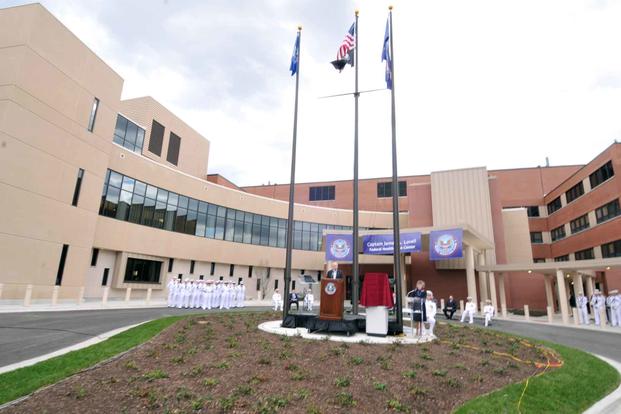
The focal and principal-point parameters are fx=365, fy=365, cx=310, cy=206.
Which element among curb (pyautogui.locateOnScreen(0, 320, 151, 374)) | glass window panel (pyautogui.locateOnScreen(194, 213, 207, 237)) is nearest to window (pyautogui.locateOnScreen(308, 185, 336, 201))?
glass window panel (pyautogui.locateOnScreen(194, 213, 207, 237))

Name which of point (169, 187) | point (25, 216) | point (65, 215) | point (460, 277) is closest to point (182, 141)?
point (169, 187)

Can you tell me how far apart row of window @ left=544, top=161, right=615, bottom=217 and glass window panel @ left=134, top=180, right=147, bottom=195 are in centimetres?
4023

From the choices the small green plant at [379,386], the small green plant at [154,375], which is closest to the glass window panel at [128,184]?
the small green plant at [154,375]

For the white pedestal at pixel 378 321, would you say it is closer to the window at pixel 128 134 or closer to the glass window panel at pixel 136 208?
the glass window panel at pixel 136 208

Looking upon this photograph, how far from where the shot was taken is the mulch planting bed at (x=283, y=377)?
5.45 meters

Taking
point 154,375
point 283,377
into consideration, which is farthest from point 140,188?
point 283,377

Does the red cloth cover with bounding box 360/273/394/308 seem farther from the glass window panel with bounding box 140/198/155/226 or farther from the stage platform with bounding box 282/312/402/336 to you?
the glass window panel with bounding box 140/198/155/226

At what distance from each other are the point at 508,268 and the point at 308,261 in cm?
2322

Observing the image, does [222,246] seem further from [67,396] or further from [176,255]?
[67,396]

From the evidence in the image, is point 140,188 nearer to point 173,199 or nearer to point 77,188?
point 173,199

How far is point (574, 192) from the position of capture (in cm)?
3953

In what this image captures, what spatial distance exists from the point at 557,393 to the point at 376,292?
5320 millimetres

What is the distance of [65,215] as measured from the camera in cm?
2448

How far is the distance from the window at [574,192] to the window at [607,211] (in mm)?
4297
